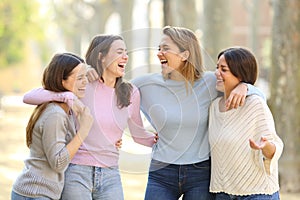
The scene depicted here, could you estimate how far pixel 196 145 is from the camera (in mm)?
4660

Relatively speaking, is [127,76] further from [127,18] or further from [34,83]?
[34,83]

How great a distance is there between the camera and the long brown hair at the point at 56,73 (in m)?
4.36

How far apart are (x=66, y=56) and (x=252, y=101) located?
4.06 ft

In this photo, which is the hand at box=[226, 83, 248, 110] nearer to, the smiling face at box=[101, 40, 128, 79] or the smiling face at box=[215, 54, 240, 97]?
the smiling face at box=[215, 54, 240, 97]

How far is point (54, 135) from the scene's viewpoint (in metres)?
4.25

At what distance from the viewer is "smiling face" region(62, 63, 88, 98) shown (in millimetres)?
4414

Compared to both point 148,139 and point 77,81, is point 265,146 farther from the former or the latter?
point 77,81

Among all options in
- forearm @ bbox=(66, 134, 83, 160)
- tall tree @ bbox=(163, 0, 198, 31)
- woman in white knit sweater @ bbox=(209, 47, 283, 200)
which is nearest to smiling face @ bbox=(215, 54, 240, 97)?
woman in white knit sweater @ bbox=(209, 47, 283, 200)

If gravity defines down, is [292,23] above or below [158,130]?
above

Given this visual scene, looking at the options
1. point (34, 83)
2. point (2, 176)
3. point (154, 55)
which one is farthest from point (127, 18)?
point (34, 83)

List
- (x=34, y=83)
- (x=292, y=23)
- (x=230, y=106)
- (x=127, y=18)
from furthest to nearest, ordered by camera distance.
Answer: (x=34, y=83), (x=127, y=18), (x=292, y=23), (x=230, y=106)

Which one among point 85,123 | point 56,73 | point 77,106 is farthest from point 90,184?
point 56,73

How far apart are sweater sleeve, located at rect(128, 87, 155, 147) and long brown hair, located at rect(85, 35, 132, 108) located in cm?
9

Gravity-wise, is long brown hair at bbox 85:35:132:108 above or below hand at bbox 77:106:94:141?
above
